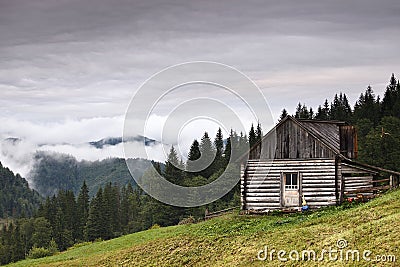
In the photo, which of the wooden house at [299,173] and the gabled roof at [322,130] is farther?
the gabled roof at [322,130]

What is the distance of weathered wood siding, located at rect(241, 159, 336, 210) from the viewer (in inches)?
1409

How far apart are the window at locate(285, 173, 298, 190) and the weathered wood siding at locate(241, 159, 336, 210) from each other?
0.48 metres

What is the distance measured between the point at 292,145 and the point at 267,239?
35.9 feet

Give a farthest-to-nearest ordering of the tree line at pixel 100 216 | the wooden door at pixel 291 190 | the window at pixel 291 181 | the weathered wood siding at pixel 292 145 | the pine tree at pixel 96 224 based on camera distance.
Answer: the pine tree at pixel 96 224, the tree line at pixel 100 216, the window at pixel 291 181, the wooden door at pixel 291 190, the weathered wood siding at pixel 292 145

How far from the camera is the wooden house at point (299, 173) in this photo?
3578 centimetres

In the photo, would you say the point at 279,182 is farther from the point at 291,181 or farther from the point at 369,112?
the point at 369,112

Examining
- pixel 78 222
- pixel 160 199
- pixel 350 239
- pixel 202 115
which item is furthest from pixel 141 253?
pixel 78 222

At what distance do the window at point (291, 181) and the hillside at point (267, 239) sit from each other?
313 cm

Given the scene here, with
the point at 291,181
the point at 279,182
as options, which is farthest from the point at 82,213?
the point at 291,181

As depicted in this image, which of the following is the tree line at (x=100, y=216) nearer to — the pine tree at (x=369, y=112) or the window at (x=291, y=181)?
the pine tree at (x=369, y=112)

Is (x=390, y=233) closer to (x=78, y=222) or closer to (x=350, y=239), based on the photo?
(x=350, y=239)

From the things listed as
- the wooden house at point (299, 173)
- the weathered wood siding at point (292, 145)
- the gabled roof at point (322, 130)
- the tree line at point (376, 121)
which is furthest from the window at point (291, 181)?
the tree line at point (376, 121)

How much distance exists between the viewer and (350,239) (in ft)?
72.6

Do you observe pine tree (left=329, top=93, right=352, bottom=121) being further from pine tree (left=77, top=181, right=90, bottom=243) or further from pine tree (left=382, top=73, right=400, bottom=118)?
pine tree (left=77, top=181, right=90, bottom=243)
